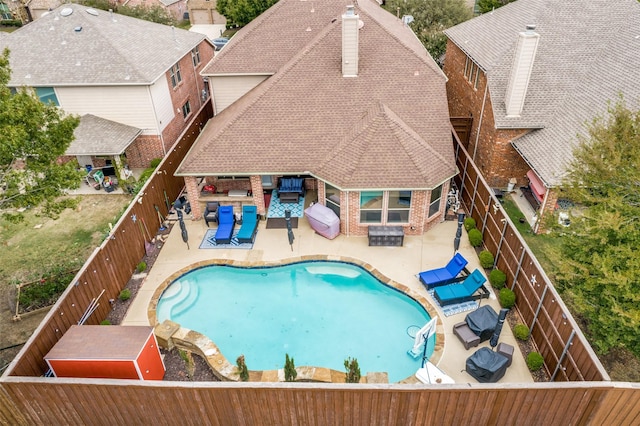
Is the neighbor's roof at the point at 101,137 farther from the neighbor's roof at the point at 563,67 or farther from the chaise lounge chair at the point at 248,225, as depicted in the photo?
the neighbor's roof at the point at 563,67

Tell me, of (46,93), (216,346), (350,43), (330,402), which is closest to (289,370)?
(330,402)

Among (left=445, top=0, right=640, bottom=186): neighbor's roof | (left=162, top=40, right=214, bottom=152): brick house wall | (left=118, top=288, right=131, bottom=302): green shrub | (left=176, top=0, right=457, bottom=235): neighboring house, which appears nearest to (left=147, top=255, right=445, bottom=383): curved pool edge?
(left=118, top=288, right=131, bottom=302): green shrub

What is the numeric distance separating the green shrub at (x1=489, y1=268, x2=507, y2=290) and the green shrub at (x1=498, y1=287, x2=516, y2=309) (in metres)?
0.54

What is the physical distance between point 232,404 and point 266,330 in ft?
14.9

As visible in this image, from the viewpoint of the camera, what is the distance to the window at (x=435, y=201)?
1775 centimetres

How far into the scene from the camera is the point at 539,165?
17.5 m

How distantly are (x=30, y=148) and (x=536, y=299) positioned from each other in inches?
605

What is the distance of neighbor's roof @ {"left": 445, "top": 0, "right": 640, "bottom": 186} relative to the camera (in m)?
17.7

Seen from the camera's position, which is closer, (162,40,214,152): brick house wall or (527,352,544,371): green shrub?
(527,352,544,371): green shrub

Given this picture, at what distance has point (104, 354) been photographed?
11461 mm

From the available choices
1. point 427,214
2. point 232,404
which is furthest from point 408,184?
point 232,404

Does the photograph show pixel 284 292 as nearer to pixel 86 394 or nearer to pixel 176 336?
pixel 176 336

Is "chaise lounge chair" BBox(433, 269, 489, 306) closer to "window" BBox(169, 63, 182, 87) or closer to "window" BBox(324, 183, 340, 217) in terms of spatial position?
"window" BBox(324, 183, 340, 217)

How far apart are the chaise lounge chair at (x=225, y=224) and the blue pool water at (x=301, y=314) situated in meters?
1.27
